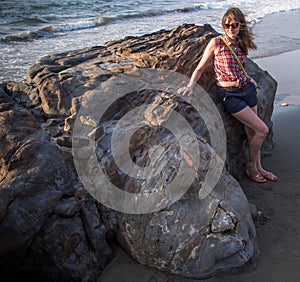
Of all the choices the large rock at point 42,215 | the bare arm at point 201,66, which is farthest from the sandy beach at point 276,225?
the bare arm at point 201,66

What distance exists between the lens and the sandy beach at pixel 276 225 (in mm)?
2809

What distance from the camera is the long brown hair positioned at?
3.70 meters

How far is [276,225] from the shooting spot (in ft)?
11.0

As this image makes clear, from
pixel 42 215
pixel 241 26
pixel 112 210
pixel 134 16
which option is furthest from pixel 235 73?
pixel 134 16

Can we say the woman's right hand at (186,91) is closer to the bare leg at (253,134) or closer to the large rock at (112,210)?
the large rock at (112,210)

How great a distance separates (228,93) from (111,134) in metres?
1.38

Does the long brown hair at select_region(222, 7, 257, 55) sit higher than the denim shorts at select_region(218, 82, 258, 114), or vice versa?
the long brown hair at select_region(222, 7, 257, 55)

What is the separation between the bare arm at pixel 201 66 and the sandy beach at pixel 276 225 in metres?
1.29

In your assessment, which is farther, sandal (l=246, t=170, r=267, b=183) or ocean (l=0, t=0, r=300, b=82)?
ocean (l=0, t=0, r=300, b=82)

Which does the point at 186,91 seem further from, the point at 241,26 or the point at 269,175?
the point at 269,175

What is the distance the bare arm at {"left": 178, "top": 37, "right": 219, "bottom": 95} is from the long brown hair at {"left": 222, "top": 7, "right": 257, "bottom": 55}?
28 centimetres

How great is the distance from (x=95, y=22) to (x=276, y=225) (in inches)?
502

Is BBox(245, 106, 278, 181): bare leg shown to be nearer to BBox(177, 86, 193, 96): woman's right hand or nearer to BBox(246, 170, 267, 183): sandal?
BBox(246, 170, 267, 183): sandal

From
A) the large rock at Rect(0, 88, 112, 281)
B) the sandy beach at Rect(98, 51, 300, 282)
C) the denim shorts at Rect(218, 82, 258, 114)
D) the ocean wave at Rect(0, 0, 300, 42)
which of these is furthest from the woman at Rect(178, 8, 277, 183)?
the ocean wave at Rect(0, 0, 300, 42)
